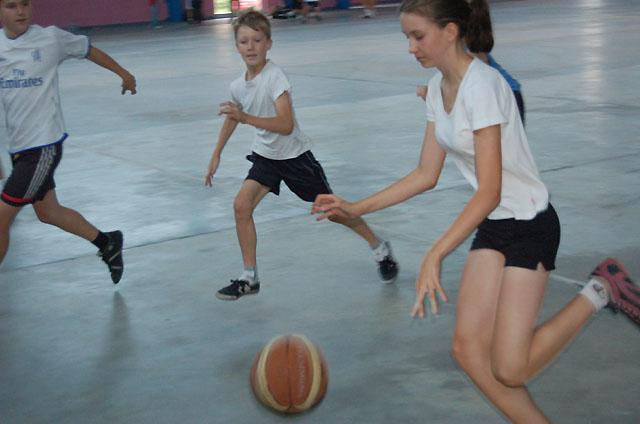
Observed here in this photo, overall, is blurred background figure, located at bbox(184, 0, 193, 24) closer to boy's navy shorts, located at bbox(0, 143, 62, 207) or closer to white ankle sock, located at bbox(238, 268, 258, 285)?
boy's navy shorts, located at bbox(0, 143, 62, 207)

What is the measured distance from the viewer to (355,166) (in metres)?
9.41

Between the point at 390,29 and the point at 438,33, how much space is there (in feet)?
78.6

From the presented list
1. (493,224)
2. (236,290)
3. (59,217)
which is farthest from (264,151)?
(493,224)

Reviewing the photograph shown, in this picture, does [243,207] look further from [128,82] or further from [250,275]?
[128,82]

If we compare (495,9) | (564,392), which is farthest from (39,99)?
(495,9)

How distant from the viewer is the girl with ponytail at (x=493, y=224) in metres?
3.45

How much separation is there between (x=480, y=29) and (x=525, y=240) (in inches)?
47.7

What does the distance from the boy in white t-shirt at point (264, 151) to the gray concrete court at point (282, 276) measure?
18 centimetres

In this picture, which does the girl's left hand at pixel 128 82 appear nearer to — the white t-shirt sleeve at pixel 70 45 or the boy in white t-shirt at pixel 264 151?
the white t-shirt sleeve at pixel 70 45

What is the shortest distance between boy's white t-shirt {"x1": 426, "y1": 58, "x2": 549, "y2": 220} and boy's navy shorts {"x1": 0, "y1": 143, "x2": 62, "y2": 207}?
2759 mm

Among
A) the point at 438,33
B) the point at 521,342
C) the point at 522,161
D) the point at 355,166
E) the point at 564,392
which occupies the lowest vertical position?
the point at 355,166

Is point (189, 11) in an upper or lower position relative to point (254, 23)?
lower

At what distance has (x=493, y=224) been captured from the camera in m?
3.70

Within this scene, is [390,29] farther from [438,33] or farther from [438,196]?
[438,33]
